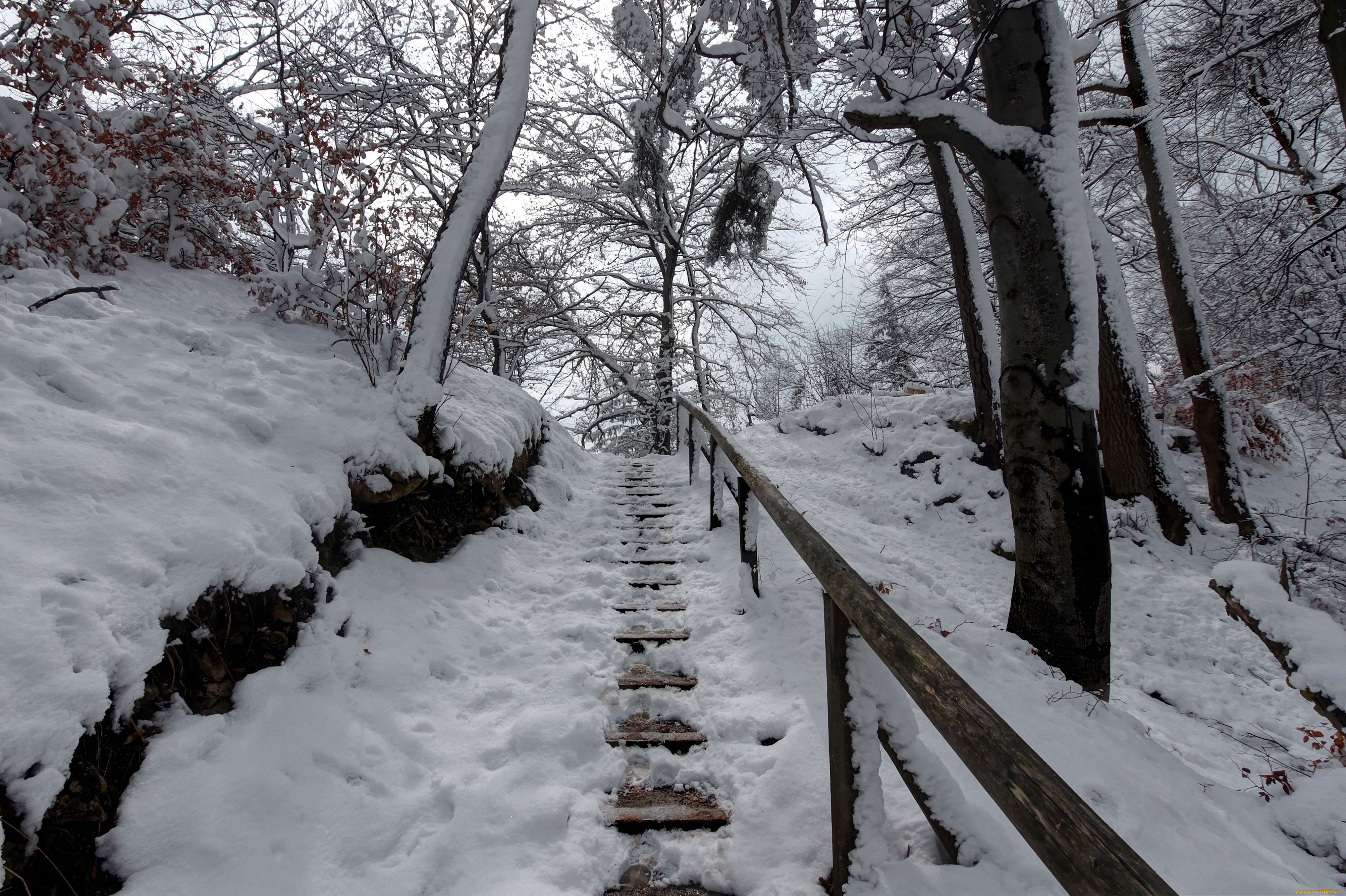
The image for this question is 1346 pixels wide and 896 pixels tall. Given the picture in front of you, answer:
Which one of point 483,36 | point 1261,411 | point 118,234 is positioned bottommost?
point 1261,411

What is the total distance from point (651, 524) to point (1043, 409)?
3.71 meters

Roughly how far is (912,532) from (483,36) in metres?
8.24

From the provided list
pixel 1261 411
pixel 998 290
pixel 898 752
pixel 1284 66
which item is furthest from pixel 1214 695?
pixel 1261 411

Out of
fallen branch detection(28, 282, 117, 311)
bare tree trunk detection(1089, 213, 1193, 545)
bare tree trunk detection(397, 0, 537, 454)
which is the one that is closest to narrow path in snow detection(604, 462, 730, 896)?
bare tree trunk detection(397, 0, 537, 454)

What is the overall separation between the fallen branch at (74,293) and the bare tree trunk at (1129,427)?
29.0 feet

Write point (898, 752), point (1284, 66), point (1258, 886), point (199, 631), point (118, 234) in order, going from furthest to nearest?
point (1284, 66), point (118, 234), point (199, 631), point (898, 752), point (1258, 886)

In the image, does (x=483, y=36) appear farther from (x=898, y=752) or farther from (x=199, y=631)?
(x=898, y=752)

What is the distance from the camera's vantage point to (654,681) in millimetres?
2969

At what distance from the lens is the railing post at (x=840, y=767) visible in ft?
5.38

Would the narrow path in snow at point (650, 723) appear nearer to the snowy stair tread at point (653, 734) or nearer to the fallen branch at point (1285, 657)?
the snowy stair tread at point (653, 734)

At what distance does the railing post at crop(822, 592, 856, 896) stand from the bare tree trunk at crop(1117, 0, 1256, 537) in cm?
787

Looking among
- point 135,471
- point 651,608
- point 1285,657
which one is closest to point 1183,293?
point 1285,657

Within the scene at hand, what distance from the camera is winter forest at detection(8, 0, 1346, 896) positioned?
5.58 feet

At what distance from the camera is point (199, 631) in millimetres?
2133
